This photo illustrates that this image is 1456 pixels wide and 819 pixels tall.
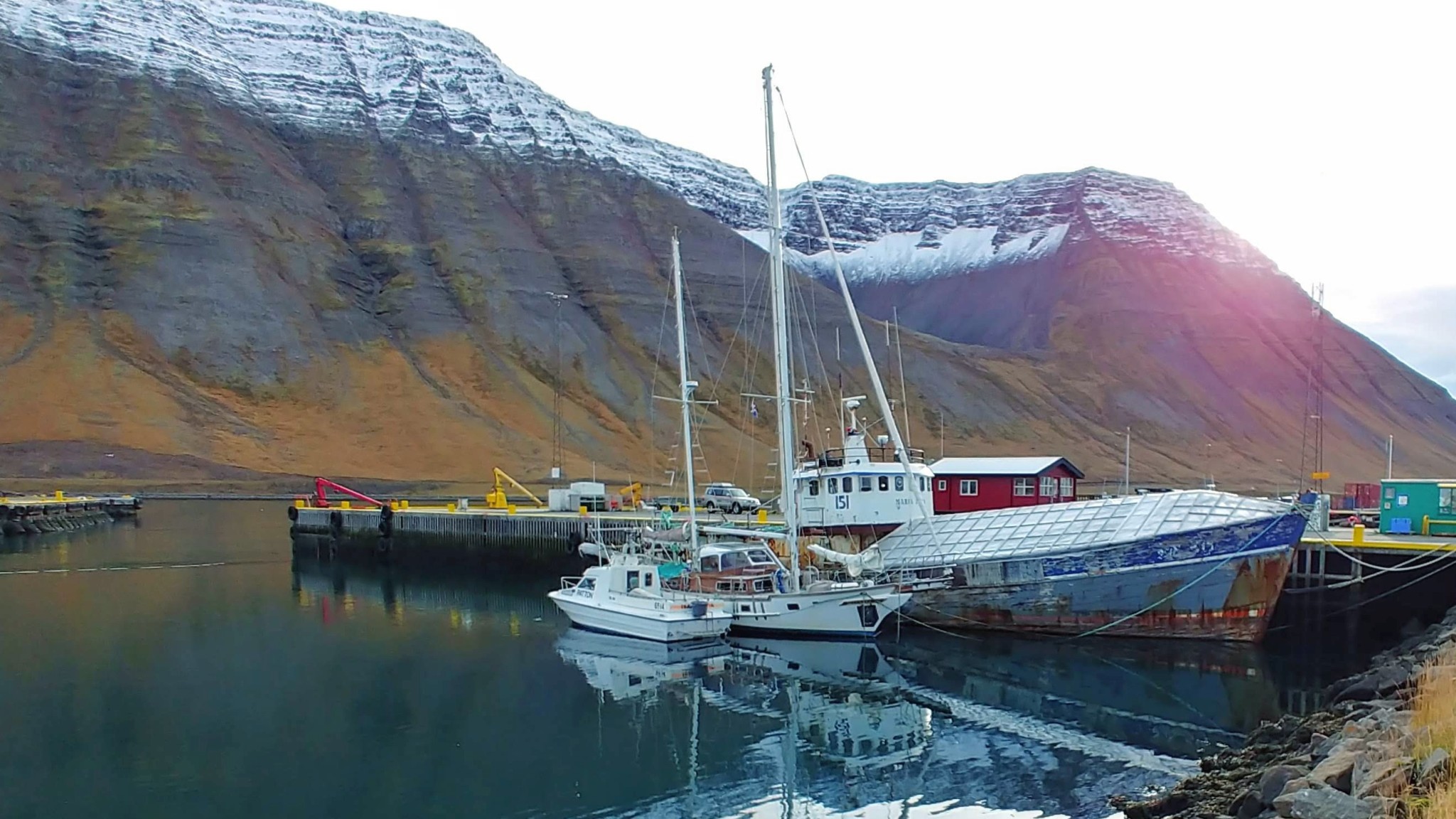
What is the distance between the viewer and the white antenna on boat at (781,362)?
34250mm

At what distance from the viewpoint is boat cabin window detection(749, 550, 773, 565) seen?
3775cm

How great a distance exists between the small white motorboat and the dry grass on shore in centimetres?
2036

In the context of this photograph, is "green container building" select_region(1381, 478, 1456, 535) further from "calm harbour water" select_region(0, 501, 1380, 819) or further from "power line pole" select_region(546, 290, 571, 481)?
"power line pole" select_region(546, 290, 571, 481)

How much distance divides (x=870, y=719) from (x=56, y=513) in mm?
68092

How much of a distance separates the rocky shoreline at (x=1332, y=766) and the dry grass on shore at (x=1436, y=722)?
18 cm

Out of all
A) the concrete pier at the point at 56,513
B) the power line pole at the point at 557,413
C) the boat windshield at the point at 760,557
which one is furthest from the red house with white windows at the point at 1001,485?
the concrete pier at the point at 56,513

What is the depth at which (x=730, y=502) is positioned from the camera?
64.8 m

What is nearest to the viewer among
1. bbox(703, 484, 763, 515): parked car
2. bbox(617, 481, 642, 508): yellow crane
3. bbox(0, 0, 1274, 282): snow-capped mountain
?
bbox(703, 484, 763, 515): parked car

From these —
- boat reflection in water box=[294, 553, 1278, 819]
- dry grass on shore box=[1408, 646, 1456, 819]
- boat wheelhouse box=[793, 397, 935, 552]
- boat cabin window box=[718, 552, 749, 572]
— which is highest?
boat wheelhouse box=[793, 397, 935, 552]

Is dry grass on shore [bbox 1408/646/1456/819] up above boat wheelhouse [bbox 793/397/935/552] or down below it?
below

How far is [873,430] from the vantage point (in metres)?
126

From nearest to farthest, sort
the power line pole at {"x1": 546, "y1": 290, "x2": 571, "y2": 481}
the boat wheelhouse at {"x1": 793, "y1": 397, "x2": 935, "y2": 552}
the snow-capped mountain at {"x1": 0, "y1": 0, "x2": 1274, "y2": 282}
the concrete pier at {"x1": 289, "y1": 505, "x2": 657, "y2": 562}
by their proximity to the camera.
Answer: the boat wheelhouse at {"x1": 793, "y1": 397, "x2": 935, "y2": 552}
the concrete pier at {"x1": 289, "y1": 505, "x2": 657, "y2": 562}
the power line pole at {"x1": 546, "y1": 290, "x2": 571, "y2": 481}
the snow-capped mountain at {"x1": 0, "y1": 0, "x2": 1274, "y2": 282}

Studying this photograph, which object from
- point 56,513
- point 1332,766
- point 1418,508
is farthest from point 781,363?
point 56,513

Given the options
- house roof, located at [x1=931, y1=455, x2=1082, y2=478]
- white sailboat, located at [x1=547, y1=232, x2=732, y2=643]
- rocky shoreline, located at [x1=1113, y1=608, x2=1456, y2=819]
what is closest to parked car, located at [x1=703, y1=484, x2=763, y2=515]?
house roof, located at [x1=931, y1=455, x2=1082, y2=478]
